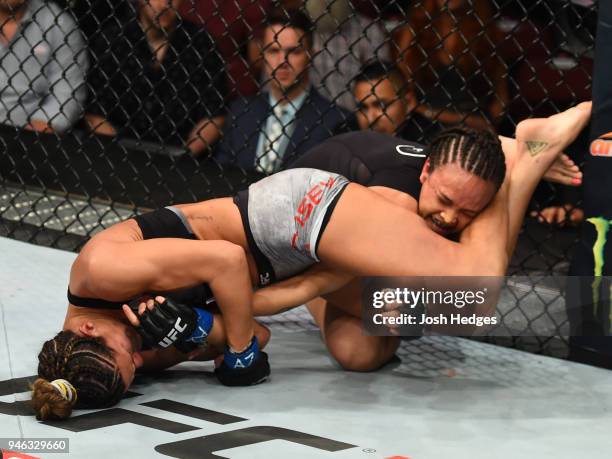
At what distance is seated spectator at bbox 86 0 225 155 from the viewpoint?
3.19m

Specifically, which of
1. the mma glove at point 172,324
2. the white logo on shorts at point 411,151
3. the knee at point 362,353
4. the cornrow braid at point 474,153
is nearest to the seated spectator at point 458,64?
the white logo on shorts at point 411,151

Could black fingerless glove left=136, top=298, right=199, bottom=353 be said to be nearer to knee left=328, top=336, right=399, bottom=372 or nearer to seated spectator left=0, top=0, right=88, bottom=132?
knee left=328, top=336, right=399, bottom=372

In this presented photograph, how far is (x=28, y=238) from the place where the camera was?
320 centimetres

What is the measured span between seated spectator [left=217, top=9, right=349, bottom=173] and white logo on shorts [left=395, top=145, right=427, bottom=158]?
0.59m

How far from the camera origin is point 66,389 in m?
1.89

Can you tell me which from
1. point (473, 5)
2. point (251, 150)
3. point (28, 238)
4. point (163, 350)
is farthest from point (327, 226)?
point (28, 238)

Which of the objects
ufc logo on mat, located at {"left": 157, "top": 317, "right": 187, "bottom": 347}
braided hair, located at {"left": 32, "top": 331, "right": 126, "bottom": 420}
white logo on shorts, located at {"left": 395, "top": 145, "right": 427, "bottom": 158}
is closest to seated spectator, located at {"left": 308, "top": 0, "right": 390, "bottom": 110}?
white logo on shorts, located at {"left": 395, "top": 145, "right": 427, "bottom": 158}

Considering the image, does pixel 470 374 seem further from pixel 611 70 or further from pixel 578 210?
pixel 611 70

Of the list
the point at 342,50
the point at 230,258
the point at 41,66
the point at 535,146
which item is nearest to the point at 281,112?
the point at 342,50

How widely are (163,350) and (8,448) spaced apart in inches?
19.2

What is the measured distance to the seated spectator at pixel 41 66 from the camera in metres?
3.45

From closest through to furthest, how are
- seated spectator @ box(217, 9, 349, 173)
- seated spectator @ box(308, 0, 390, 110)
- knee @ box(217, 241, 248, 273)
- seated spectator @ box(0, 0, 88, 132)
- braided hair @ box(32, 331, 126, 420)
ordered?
braided hair @ box(32, 331, 126, 420)
knee @ box(217, 241, 248, 273)
seated spectator @ box(217, 9, 349, 173)
seated spectator @ box(308, 0, 390, 110)
seated spectator @ box(0, 0, 88, 132)

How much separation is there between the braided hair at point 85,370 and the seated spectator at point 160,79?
123cm

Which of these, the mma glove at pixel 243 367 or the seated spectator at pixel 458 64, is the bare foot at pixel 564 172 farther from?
the mma glove at pixel 243 367
